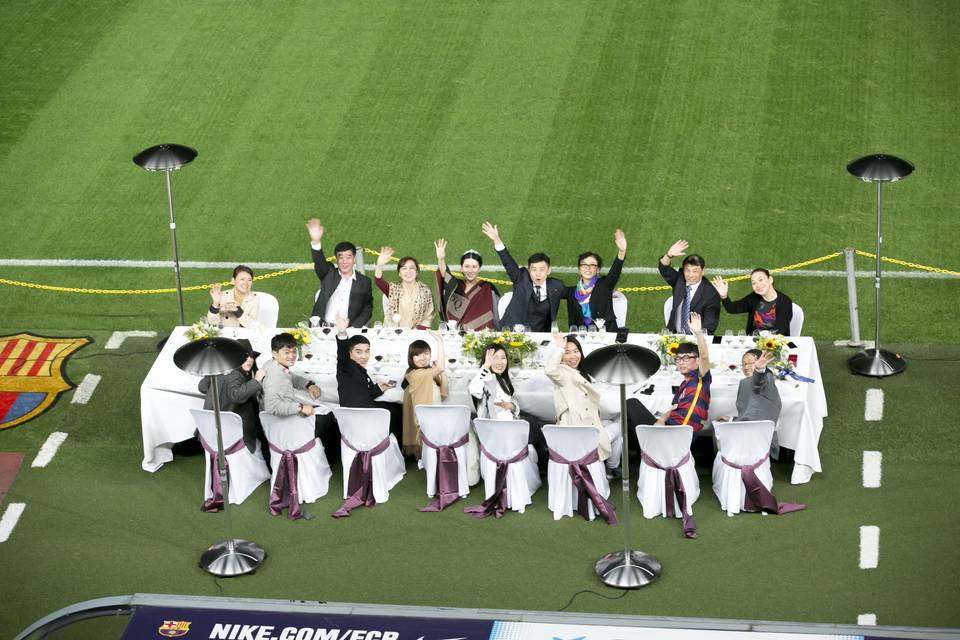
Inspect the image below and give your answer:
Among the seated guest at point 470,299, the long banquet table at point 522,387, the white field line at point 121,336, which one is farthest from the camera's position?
the white field line at point 121,336

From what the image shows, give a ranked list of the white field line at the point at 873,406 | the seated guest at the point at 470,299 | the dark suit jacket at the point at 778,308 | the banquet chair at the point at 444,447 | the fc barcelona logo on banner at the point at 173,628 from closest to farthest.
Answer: the fc barcelona logo on banner at the point at 173,628 → the banquet chair at the point at 444,447 → the white field line at the point at 873,406 → the dark suit jacket at the point at 778,308 → the seated guest at the point at 470,299

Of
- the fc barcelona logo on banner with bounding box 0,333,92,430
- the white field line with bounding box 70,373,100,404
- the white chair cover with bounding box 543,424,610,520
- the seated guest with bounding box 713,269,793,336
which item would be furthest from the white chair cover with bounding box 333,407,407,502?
the fc barcelona logo on banner with bounding box 0,333,92,430

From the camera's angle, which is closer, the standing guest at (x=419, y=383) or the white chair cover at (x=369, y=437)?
the white chair cover at (x=369, y=437)

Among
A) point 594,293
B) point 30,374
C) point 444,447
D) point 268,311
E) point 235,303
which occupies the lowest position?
point 444,447

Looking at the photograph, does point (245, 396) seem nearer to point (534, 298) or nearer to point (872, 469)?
point (534, 298)

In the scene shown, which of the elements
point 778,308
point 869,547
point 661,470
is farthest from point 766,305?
point 869,547

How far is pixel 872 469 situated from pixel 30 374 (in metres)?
9.21

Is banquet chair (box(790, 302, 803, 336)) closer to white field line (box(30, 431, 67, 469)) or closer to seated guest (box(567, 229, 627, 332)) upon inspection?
seated guest (box(567, 229, 627, 332))

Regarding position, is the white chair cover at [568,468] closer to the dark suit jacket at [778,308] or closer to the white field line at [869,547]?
the white field line at [869,547]

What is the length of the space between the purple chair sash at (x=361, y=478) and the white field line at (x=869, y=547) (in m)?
4.44

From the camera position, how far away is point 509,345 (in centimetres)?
1584

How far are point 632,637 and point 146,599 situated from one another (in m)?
3.46

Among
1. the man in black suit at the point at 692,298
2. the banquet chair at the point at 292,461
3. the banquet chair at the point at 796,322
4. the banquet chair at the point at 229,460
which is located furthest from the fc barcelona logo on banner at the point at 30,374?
the banquet chair at the point at 796,322

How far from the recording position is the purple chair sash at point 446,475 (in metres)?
15.2
